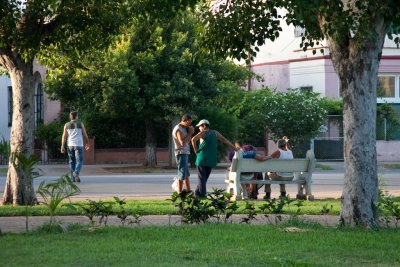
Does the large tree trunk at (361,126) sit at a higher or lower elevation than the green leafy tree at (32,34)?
lower

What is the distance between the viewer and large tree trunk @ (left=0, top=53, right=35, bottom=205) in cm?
1708

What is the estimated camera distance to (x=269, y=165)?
1962cm

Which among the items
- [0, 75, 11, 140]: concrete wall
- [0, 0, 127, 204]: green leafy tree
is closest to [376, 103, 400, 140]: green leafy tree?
[0, 75, 11, 140]: concrete wall

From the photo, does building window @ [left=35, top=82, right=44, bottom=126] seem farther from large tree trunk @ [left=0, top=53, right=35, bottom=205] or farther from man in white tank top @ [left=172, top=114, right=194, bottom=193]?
large tree trunk @ [left=0, top=53, right=35, bottom=205]

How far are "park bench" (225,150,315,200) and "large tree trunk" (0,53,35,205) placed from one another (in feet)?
13.8

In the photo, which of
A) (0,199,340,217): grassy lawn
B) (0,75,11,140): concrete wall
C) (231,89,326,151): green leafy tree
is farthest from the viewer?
(0,75,11,140): concrete wall

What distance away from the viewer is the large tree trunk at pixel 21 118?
17078mm

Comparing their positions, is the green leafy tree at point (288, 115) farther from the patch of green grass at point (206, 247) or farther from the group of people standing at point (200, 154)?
the patch of green grass at point (206, 247)

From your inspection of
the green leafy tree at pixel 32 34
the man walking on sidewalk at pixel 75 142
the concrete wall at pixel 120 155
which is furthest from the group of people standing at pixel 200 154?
the concrete wall at pixel 120 155

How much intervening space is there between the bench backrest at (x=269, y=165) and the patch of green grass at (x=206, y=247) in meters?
6.70

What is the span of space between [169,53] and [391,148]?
1454cm

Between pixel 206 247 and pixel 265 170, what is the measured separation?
907 centimetres

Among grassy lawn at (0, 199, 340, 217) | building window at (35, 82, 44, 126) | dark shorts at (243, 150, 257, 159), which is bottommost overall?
grassy lawn at (0, 199, 340, 217)

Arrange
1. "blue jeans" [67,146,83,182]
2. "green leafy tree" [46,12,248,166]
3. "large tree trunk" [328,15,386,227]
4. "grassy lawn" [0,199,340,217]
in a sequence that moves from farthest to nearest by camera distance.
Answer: "green leafy tree" [46,12,248,166] < "blue jeans" [67,146,83,182] < "grassy lawn" [0,199,340,217] < "large tree trunk" [328,15,386,227]
